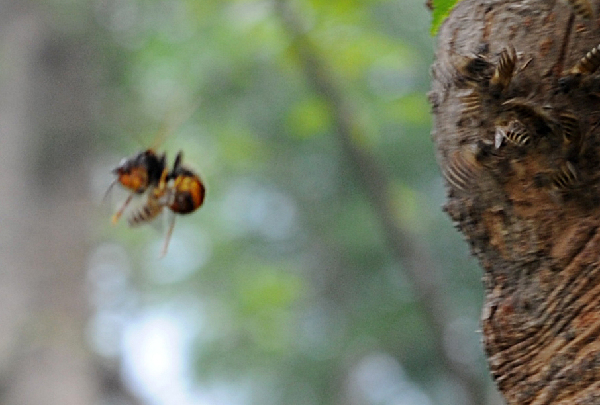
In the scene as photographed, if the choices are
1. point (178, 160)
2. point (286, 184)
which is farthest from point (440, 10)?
point (286, 184)

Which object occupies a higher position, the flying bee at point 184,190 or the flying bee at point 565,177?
the flying bee at point 184,190

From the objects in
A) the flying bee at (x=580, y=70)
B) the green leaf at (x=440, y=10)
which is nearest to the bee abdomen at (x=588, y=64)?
the flying bee at (x=580, y=70)

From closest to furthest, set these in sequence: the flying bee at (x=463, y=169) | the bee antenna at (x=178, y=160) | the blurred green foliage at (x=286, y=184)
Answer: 1. the flying bee at (x=463, y=169)
2. the bee antenna at (x=178, y=160)
3. the blurred green foliage at (x=286, y=184)

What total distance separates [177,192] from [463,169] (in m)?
1.17

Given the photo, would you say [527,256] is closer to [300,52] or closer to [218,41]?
[300,52]

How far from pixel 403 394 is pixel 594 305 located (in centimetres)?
635

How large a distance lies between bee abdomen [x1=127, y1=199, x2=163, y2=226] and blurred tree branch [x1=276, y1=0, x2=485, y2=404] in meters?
1.63

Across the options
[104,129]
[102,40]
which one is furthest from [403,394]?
[102,40]

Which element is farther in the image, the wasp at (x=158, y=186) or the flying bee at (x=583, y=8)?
the wasp at (x=158, y=186)

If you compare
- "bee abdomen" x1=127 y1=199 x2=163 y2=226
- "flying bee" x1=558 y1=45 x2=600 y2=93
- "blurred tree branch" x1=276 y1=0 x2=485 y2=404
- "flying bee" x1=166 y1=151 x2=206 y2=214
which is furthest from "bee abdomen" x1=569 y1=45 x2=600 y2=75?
"blurred tree branch" x1=276 y1=0 x2=485 y2=404

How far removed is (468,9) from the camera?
1.56 m

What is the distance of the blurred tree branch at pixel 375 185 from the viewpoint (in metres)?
4.10

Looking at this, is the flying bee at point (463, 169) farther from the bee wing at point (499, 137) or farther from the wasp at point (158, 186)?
the wasp at point (158, 186)

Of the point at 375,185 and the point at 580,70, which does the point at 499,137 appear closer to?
the point at 580,70
